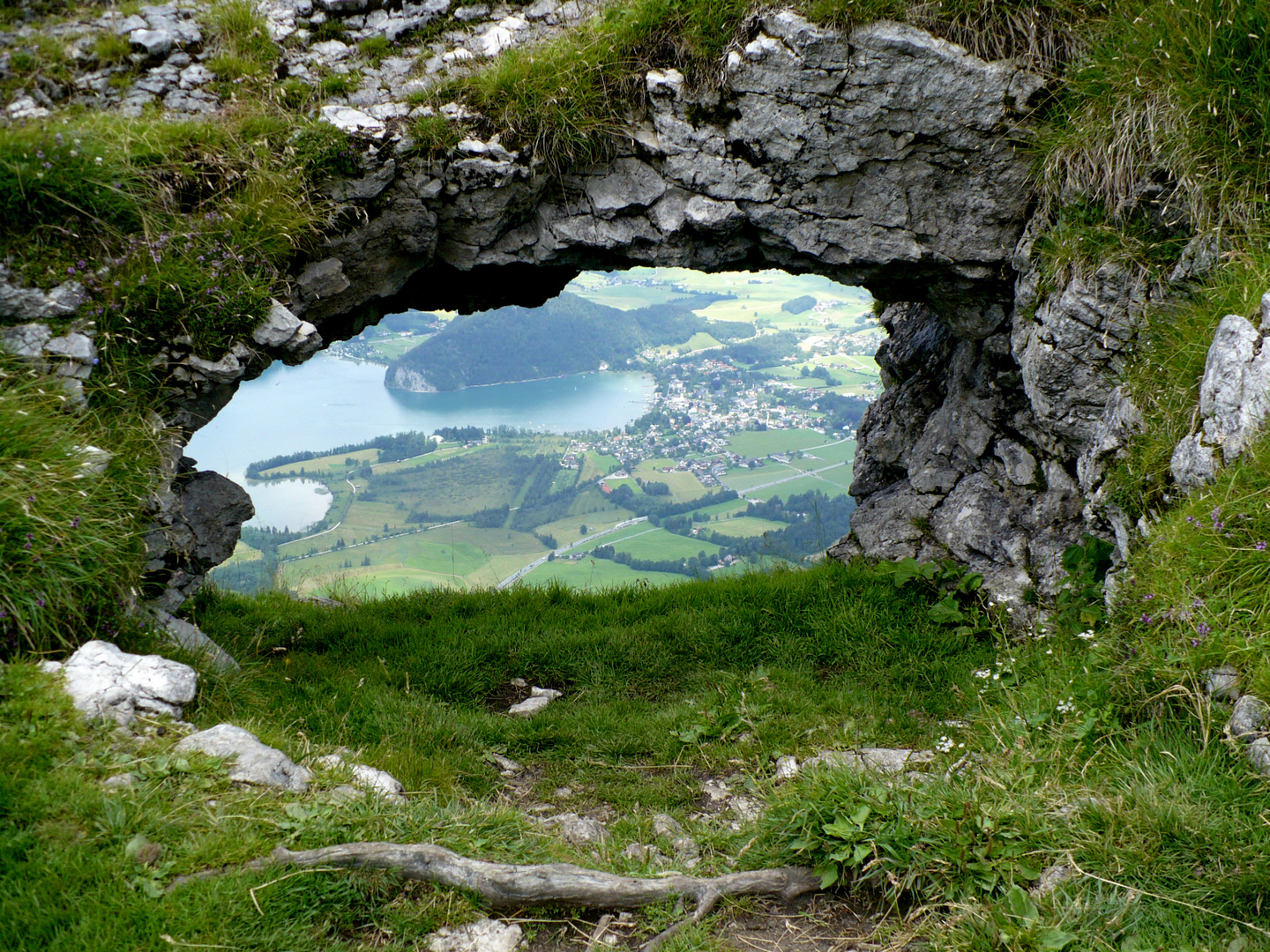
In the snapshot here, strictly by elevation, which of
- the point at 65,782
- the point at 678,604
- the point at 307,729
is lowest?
the point at 678,604

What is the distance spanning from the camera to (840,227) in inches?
290

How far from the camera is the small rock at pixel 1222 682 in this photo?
3.81 metres

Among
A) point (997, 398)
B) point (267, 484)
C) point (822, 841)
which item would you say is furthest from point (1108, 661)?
point (267, 484)

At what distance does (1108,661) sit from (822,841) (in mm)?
2197

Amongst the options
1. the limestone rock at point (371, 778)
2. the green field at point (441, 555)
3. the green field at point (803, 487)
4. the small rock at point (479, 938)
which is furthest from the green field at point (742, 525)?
the small rock at point (479, 938)

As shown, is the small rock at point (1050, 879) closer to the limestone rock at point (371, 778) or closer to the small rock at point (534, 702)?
the limestone rock at point (371, 778)

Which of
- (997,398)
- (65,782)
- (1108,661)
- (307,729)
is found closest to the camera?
(65,782)

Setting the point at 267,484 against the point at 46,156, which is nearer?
the point at 46,156

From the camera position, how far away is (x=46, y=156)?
5.82 meters

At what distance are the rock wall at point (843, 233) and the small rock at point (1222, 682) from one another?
2.17m

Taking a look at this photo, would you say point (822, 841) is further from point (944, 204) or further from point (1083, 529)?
point (944, 204)

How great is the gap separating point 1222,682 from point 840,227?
16.2 ft

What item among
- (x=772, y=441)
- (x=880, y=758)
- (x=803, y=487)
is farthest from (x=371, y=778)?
(x=772, y=441)

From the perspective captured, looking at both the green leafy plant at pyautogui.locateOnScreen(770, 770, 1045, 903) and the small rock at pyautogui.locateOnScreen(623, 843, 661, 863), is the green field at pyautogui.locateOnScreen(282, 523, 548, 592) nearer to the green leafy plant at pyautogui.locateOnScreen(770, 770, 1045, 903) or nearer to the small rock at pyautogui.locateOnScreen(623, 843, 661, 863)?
the small rock at pyautogui.locateOnScreen(623, 843, 661, 863)
